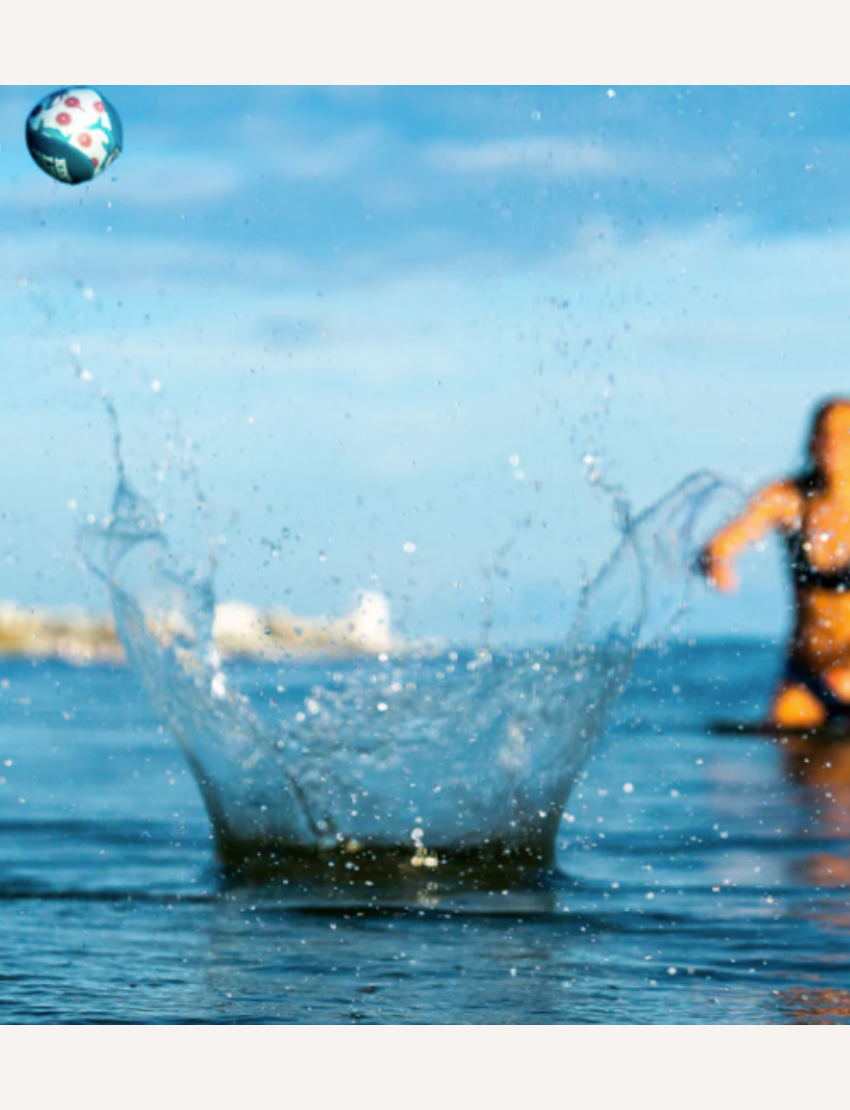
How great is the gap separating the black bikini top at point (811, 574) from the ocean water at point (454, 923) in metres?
1.49

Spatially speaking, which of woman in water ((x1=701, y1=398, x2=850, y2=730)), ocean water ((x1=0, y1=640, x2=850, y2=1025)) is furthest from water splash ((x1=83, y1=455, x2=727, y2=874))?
woman in water ((x1=701, y1=398, x2=850, y2=730))

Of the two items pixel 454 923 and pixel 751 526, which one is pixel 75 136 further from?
pixel 751 526

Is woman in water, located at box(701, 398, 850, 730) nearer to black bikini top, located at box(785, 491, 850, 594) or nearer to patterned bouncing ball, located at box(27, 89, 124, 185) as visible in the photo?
black bikini top, located at box(785, 491, 850, 594)

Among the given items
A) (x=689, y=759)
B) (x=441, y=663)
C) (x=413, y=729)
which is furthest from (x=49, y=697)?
(x=413, y=729)

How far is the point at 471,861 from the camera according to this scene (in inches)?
321

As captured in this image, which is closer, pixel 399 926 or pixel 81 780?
pixel 399 926

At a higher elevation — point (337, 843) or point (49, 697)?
point (49, 697)

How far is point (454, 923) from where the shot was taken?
22.6 feet

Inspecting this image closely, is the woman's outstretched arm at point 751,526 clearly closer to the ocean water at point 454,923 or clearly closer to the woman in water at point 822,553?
the woman in water at point 822,553

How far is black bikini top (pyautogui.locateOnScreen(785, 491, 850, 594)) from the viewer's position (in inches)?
498

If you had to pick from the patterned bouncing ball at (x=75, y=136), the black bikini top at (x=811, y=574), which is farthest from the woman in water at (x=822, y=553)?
the patterned bouncing ball at (x=75, y=136)

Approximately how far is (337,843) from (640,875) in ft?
4.49

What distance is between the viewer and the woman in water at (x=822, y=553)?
12.3 m

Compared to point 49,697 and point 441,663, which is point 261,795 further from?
point 441,663
